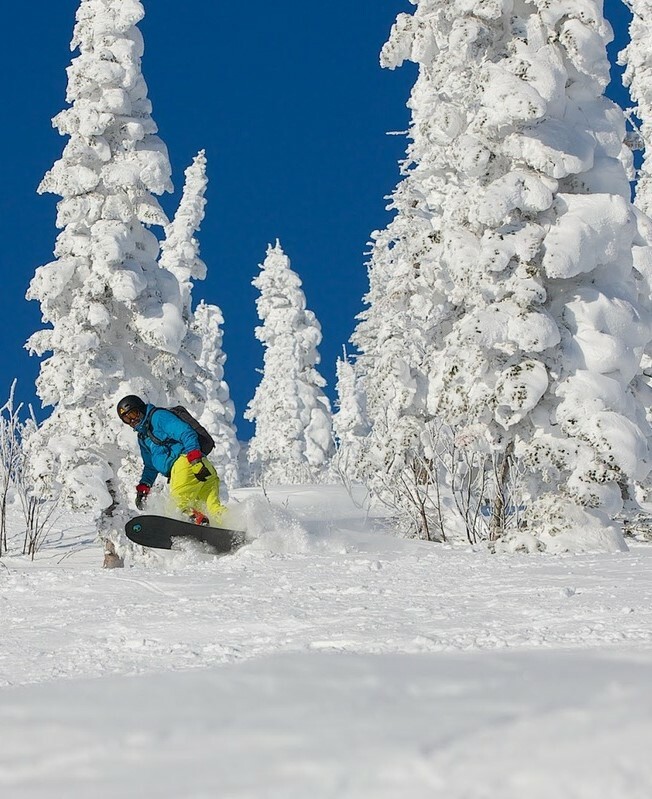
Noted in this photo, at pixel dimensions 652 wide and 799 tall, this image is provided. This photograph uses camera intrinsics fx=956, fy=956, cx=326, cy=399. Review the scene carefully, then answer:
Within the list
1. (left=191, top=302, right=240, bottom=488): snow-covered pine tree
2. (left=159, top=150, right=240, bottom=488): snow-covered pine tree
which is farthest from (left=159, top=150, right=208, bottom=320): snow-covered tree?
(left=191, top=302, right=240, bottom=488): snow-covered pine tree

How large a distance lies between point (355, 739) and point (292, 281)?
4487 centimetres

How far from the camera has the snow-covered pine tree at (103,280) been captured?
55.9ft

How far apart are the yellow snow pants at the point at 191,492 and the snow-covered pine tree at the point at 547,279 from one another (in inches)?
130

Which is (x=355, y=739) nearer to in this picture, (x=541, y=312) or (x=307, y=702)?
(x=307, y=702)

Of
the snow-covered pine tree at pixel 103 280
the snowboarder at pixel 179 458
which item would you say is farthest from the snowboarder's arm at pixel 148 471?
the snow-covered pine tree at pixel 103 280

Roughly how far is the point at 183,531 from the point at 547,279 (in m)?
5.64

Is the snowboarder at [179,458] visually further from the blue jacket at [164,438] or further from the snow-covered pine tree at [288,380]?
the snow-covered pine tree at [288,380]

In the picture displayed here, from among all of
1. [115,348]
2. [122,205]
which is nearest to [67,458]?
[115,348]

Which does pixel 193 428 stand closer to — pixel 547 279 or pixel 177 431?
pixel 177 431

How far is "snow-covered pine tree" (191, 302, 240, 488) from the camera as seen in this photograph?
161ft

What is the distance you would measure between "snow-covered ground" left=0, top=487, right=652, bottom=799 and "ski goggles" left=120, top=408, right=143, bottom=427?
448 centimetres

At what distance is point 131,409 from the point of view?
10.7 meters

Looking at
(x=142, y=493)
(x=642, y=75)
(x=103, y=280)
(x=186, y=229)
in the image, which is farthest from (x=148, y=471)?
(x=186, y=229)

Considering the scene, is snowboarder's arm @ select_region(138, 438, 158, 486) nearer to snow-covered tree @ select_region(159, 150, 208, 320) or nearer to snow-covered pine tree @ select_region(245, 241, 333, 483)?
snow-covered tree @ select_region(159, 150, 208, 320)
